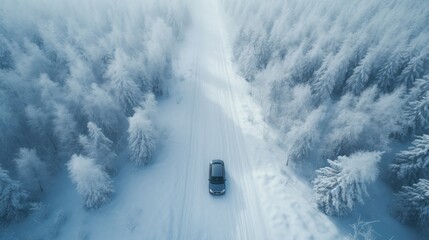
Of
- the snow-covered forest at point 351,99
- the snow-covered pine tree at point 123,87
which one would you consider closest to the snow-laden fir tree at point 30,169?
the snow-covered pine tree at point 123,87

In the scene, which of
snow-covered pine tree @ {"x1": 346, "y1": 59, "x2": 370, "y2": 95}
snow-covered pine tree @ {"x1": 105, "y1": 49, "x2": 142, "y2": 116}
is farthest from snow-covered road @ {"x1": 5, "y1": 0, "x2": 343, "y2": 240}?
snow-covered pine tree @ {"x1": 346, "y1": 59, "x2": 370, "y2": 95}

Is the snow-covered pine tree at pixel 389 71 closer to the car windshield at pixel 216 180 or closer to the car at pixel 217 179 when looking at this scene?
the car at pixel 217 179

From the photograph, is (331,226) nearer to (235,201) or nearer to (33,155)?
(235,201)

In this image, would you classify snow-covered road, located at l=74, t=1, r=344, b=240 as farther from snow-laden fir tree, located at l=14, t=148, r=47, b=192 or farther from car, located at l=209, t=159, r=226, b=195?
snow-laden fir tree, located at l=14, t=148, r=47, b=192

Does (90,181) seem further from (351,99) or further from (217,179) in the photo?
(351,99)

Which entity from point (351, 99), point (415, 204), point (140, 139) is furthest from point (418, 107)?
point (140, 139)

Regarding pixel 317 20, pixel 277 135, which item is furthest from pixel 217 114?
pixel 317 20
